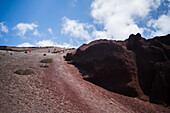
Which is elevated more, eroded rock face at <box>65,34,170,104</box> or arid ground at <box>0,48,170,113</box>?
eroded rock face at <box>65,34,170,104</box>

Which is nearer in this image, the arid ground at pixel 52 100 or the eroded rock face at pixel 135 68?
the arid ground at pixel 52 100

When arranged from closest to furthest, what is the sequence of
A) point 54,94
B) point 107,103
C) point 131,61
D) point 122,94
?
point 54,94 < point 107,103 < point 122,94 < point 131,61

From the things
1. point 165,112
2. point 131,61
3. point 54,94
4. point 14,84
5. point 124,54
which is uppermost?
point 124,54

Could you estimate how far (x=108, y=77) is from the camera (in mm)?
13312

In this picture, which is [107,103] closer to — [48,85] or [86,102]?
[86,102]

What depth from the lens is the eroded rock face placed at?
38.4 ft

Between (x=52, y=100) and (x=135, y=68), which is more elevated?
(x=135, y=68)

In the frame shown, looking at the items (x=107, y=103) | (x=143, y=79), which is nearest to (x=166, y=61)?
(x=143, y=79)

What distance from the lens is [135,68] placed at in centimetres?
1354

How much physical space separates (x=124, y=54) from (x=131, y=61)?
1313 millimetres

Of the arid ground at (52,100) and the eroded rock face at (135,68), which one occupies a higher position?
the eroded rock face at (135,68)

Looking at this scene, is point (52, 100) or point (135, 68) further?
point (135, 68)

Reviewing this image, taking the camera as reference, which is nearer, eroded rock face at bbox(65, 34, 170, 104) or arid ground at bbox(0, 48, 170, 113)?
arid ground at bbox(0, 48, 170, 113)

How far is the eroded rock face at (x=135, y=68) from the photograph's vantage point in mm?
11711
